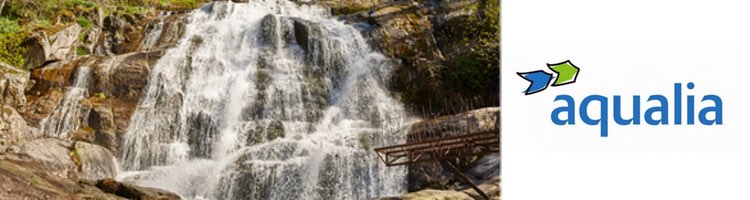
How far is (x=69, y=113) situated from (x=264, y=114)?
20.4 ft

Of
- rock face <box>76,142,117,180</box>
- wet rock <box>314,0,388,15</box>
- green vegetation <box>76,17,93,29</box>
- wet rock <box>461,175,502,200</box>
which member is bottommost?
wet rock <box>461,175,502,200</box>

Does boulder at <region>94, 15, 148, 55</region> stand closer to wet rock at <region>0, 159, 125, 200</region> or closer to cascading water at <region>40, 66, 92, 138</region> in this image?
cascading water at <region>40, 66, 92, 138</region>

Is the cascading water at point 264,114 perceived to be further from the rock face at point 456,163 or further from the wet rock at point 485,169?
the wet rock at point 485,169

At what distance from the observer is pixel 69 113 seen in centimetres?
2092

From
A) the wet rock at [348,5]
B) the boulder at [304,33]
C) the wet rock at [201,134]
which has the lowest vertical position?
the wet rock at [201,134]

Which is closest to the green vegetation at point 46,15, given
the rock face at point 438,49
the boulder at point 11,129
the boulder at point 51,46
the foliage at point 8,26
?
the foliage at point 8,26

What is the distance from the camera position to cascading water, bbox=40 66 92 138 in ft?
66.4

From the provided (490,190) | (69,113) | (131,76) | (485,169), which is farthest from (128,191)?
(485,169)

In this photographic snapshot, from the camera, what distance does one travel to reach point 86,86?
73.3ft
